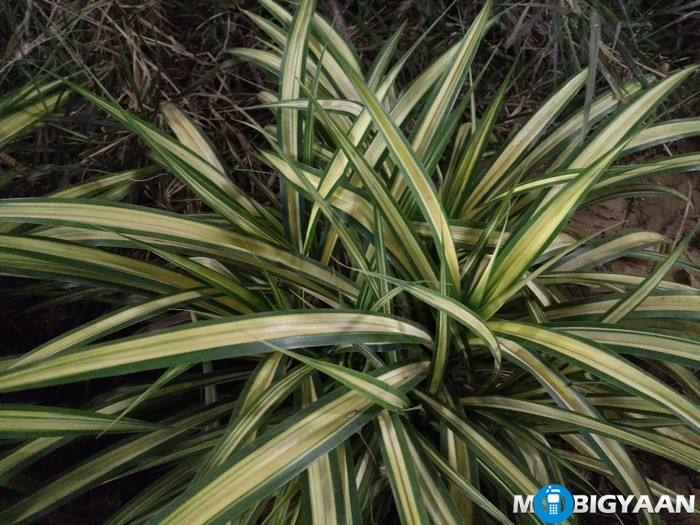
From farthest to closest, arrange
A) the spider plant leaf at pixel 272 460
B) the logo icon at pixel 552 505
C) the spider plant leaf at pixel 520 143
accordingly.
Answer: the spider plant leaf at pixel 520 143, the logo icon at pixel 552 505, the spider plant leaf at pixel 272 460

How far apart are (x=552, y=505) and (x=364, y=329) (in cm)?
30

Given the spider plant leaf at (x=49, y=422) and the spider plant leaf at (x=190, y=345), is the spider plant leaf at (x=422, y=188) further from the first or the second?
the spider plant leaf at (x=49, y=422)

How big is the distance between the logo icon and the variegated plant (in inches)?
1.0

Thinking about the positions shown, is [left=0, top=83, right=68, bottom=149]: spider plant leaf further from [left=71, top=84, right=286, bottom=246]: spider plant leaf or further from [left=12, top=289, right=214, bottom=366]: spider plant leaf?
[left=12, top=289, right=214, bottom=366]: spider plant leaf

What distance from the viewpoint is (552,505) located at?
2.01 ft

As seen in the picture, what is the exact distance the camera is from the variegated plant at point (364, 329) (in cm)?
53

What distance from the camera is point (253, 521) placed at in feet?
1.94

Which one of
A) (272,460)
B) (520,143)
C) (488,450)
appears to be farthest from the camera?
(520,143)

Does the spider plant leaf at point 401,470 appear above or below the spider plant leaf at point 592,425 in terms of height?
below

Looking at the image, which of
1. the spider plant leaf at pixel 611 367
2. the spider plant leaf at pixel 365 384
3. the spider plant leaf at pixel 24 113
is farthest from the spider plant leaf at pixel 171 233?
the spider plant leaf at pixel 24 113

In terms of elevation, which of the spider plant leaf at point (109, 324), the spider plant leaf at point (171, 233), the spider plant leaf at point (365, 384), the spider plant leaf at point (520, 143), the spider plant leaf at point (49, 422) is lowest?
the spider plant leaf at point (49, 422)

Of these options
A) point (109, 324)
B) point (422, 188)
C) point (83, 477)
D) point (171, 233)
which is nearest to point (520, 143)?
point (422, 188)

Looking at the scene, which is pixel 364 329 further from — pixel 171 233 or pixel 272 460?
pixel 171 233

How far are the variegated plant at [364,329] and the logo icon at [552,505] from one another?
0.08 ft
